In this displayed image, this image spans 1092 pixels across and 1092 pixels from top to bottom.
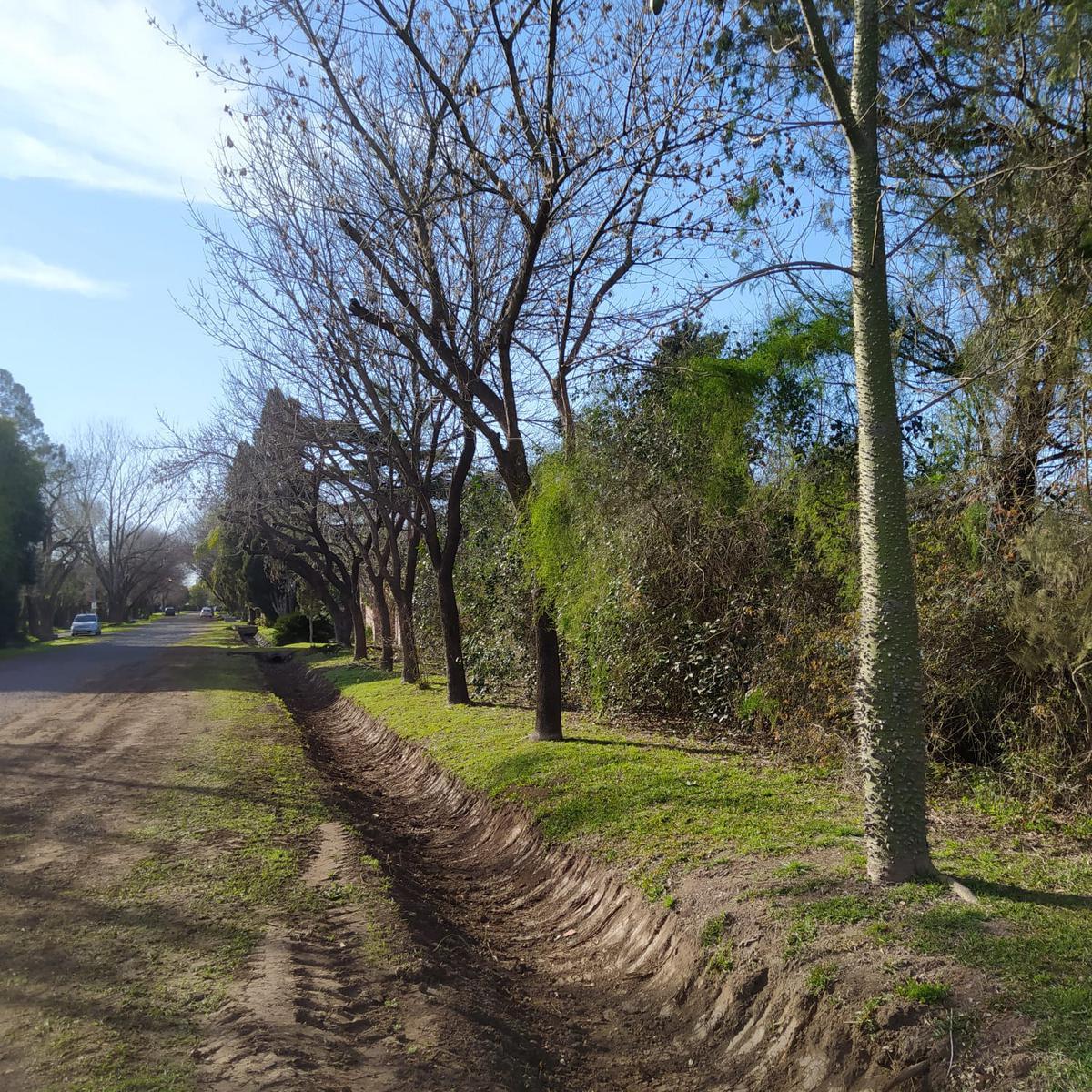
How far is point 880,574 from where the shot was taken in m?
5.74

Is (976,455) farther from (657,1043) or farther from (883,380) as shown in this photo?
(657,1043)

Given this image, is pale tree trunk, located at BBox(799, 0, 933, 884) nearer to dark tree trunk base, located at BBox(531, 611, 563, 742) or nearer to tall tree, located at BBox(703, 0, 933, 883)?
tall tree, located at BBox(703, 0, 933, 883)

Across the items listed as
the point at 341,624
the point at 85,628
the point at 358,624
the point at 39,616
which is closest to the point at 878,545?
the point at 358,624

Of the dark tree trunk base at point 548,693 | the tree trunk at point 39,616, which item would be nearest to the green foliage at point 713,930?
the dark tree trunk base at point 548,693

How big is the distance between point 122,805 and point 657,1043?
20.8 ft

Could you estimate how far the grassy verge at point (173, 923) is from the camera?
4371 millimetres

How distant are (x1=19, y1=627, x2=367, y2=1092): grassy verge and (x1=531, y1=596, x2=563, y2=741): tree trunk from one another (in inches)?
112

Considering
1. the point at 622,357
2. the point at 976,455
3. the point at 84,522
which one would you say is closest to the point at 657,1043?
the point at 976,455

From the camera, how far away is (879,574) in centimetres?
574

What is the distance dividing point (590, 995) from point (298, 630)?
42.8m

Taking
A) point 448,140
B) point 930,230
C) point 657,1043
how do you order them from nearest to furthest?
point 657,1043
point 930,230
point 448,140

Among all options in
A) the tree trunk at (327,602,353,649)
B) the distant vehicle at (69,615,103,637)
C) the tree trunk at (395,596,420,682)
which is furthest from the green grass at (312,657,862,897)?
the distant vehicle at (69,615,103,637)

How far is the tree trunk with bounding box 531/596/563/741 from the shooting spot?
1227cm

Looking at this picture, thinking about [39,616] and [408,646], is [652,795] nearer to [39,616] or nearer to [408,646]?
[408,646]
